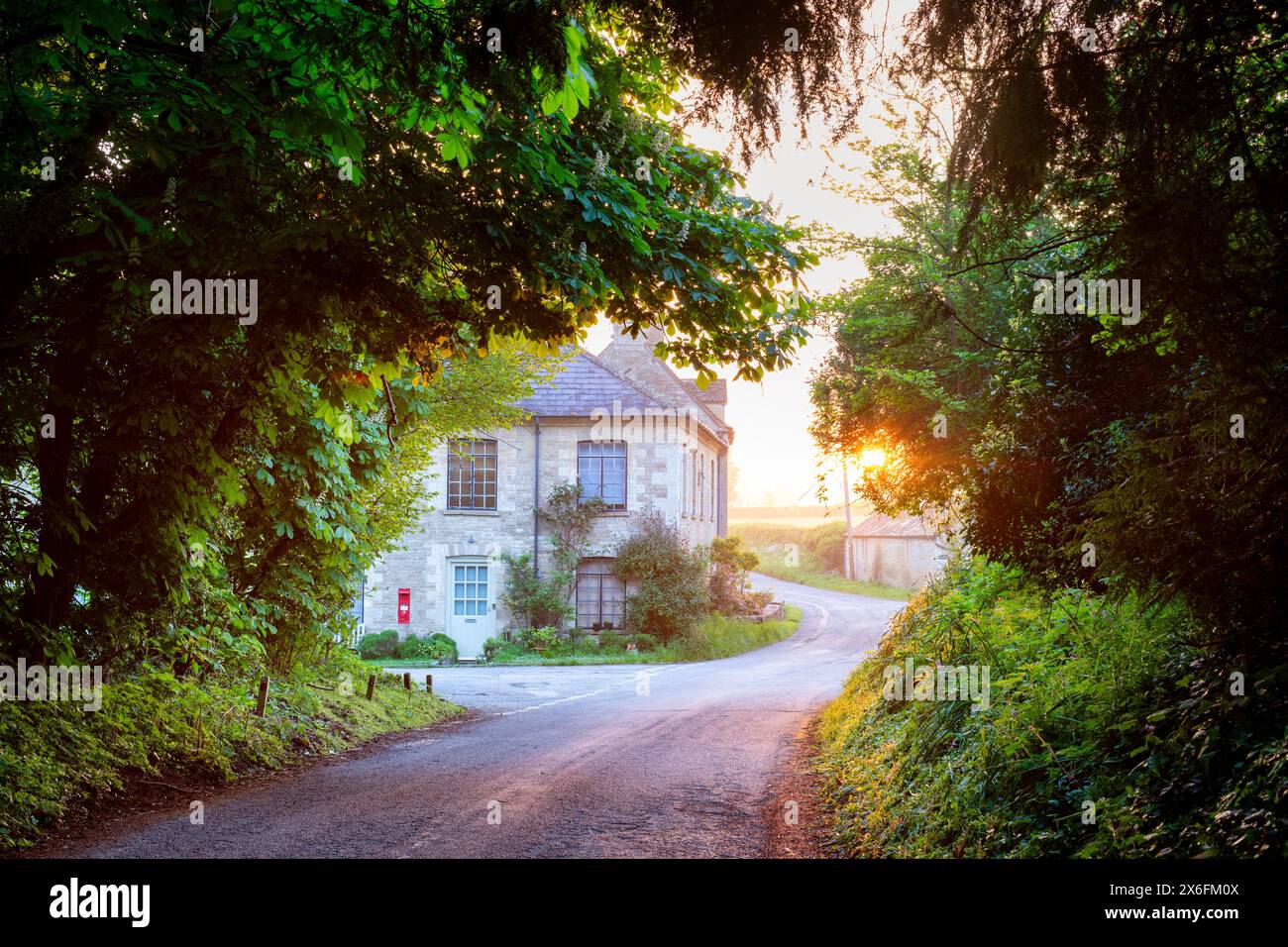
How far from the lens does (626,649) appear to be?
Result: 1005 inches

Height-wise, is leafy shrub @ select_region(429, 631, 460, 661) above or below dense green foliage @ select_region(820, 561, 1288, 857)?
below

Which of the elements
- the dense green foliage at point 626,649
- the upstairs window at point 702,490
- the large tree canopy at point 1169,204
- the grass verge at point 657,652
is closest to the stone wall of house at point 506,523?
the dense green foliage at point 626,649

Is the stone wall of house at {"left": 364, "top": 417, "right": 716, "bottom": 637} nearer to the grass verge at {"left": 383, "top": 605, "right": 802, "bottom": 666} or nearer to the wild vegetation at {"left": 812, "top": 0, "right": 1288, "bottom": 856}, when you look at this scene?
the grass verge at {"left": 383, "top": 605, "right": 802, "bottom": 666}

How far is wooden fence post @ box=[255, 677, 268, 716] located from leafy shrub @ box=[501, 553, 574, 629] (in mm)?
Result: 16197

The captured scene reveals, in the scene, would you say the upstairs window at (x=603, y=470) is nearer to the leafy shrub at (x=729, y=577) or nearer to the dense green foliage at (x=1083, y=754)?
the leafy shrub at (x=729, y=577)

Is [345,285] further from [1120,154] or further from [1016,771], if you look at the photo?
[1016,771]

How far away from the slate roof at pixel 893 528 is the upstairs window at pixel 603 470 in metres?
21.1

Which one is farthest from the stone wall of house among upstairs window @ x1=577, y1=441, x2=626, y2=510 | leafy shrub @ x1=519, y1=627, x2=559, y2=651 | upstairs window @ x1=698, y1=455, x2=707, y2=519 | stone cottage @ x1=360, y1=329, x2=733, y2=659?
upstairs window @ x1=698, y1=455, x2=707, y2=519

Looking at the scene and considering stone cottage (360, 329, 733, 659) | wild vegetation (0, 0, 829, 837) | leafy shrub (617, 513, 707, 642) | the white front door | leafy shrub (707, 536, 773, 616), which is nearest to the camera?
wild vegetation (0, 0, 829, 837)

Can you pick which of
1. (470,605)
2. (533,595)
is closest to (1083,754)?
(533,595)

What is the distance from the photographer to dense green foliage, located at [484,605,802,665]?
2439cm

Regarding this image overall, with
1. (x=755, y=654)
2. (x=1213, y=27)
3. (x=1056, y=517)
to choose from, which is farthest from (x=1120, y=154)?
(x=755, y=654)

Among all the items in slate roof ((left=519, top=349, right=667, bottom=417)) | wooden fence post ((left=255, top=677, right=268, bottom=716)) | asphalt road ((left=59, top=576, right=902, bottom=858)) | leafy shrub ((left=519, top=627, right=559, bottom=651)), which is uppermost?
Answer: slate roof ((left=519, top=349, right=667, bottom=417))

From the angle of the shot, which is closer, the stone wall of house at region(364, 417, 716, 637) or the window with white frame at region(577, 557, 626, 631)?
the stone wall of house at region(364, 417, 716, 637)
